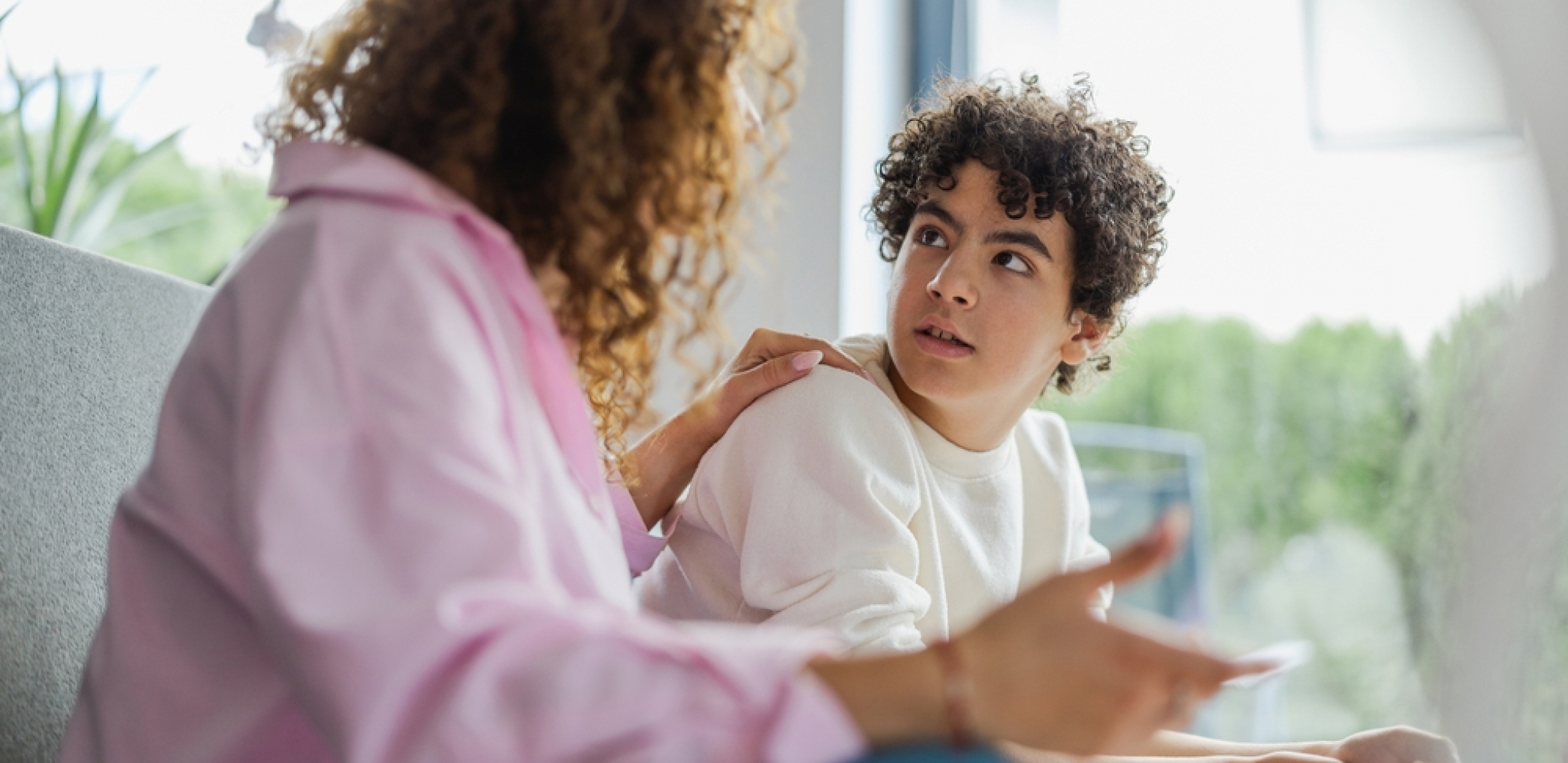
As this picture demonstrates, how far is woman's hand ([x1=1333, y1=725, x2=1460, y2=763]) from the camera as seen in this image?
1.13m

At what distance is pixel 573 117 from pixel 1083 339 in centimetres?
90

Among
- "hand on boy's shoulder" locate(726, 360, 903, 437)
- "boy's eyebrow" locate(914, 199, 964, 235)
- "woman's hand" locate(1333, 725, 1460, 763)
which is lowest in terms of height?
"woman's hand" locate(1333, 725, 1460, 763)

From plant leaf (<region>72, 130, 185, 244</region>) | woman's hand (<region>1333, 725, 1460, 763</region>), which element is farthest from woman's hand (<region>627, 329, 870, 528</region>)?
plant leaf (<region>72, 130, 185, 244</region>)

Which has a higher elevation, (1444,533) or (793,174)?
(793,174)

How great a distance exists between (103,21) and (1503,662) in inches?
99.1

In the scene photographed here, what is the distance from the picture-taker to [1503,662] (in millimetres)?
1418

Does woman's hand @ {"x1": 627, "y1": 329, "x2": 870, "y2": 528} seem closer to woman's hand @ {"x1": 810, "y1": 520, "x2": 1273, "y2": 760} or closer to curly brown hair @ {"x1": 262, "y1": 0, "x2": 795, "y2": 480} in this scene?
curly brown hair @ {"x1": 262, "y1": 0, "x2": 795, "y2": 480}

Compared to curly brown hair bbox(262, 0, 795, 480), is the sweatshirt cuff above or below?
below

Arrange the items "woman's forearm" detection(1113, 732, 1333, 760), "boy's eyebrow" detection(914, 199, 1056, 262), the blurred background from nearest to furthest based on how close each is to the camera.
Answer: "woman's forearm" detection(1113, 732, 1333, 760) < "boy's eyebrow" detection(914, 199, 1056, 262) < the blurred background

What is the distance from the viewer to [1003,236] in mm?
1337

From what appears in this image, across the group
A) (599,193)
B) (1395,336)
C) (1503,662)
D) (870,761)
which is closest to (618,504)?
(599,193)

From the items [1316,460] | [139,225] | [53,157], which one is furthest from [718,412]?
[139,225]

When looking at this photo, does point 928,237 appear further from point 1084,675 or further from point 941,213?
point 1084,675

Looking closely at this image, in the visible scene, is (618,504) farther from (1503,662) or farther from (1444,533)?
(1444,533)
